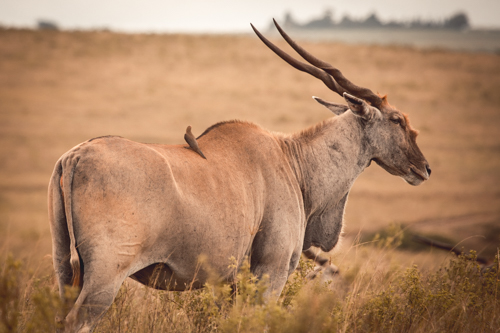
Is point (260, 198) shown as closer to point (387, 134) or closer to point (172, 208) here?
point (172, 208)

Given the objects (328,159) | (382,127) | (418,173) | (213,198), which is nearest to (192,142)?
(213,198)

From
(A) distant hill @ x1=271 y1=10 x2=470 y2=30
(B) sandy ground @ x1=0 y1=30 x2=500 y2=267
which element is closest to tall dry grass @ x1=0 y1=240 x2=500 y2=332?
(B) sandy ground @ x1=0 y1=30 x2=500 y2=267

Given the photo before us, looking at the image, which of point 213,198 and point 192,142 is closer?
point 213,198

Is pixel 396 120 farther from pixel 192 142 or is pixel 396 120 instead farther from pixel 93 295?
pixel 93 295

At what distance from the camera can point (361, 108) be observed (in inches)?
192

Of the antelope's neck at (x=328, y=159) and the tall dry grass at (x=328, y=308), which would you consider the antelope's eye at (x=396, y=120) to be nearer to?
the antelope's neck at (x=328, y=159)

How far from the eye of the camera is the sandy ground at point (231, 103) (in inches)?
790

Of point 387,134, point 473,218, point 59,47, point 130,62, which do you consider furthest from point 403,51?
point 387,134

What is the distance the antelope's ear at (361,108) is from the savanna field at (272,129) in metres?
1.30

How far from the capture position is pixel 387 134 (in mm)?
5078

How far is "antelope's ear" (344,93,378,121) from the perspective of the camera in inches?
188

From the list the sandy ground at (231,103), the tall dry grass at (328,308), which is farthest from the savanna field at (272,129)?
the sandy ground at (231,103)

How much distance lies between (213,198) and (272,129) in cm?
2371

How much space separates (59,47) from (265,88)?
1933 centimetres
